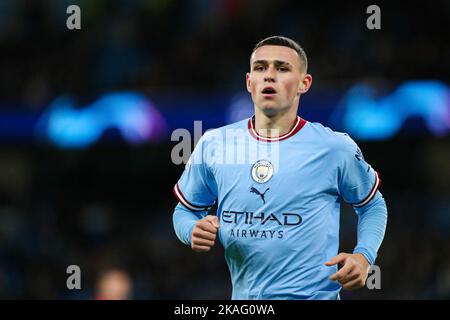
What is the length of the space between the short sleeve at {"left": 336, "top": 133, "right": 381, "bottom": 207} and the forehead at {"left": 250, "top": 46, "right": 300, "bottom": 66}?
0.52 metres

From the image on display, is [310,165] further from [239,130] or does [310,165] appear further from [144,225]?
[144,225]

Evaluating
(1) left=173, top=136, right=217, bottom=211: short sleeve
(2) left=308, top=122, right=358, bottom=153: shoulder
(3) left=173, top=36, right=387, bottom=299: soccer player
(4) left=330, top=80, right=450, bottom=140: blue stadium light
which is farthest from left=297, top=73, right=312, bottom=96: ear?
(4) left=330, top=80, right=450, bottom=140: blue stadium light

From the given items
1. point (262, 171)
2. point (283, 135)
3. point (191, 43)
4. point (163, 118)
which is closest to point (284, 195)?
point (262, 171)

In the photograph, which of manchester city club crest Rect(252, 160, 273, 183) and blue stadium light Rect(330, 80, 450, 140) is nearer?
manchester city club crest Rect(252, 160, 273, 183)

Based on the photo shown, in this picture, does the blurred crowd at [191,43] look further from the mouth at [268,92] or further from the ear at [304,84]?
the mouth at [268,92]

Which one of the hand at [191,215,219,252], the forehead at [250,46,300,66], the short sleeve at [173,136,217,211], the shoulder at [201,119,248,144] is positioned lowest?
the hand at [191,215,219,252]

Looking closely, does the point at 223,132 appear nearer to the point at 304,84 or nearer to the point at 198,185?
the point at 198,185

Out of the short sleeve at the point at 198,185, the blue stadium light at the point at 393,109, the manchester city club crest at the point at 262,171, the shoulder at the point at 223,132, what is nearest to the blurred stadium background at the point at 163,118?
the blue stadium light at the point at 393,109

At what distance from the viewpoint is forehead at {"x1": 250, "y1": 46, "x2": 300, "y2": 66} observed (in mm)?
4828

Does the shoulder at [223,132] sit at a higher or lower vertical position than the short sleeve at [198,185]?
higher

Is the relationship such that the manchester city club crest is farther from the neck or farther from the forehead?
the forehead

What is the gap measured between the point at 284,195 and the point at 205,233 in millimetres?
540

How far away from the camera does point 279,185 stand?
4762 millimetres

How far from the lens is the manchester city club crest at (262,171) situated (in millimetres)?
4797
